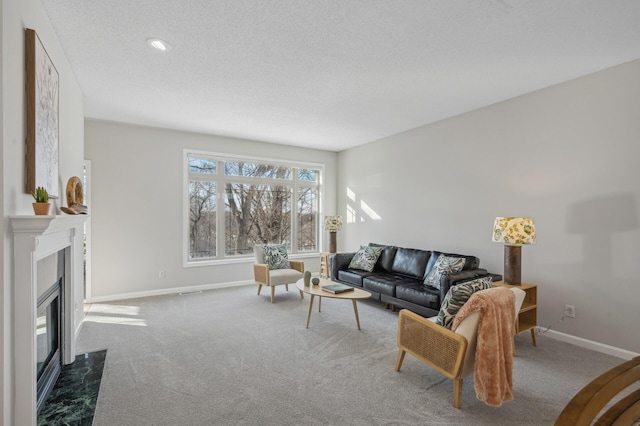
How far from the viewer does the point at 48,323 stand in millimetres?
2469

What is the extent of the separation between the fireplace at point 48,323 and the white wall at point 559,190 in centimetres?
440

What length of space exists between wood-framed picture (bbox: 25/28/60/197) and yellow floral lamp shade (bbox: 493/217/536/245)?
3860 mm

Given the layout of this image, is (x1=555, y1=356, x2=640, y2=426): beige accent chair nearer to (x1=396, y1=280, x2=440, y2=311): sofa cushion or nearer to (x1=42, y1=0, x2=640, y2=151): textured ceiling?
(x1=42, y1=0, x2=640, y2=151): textured ceiling

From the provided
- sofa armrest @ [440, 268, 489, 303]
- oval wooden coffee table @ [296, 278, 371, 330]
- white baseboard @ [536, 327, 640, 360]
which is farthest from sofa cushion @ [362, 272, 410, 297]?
white baseboard @ [536, 327, 640, 360]

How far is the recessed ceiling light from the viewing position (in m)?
2.54

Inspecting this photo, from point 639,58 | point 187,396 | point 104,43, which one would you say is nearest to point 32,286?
point 187,396

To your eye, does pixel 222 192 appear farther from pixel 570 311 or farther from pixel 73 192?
pixel 570 311

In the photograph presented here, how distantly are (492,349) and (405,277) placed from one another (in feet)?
7.93

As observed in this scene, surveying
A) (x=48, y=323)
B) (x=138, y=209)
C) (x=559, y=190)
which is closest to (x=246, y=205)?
(x=138, y=209)

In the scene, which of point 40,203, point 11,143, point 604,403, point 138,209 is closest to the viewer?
point 604,403

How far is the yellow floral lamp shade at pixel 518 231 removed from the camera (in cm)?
311

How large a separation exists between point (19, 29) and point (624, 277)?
4928 millimetres

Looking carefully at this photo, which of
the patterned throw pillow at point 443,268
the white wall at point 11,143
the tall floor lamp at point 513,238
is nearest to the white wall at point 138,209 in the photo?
the white wall at point 11,143

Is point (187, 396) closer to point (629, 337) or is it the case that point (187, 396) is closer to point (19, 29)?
point (19, 29)
